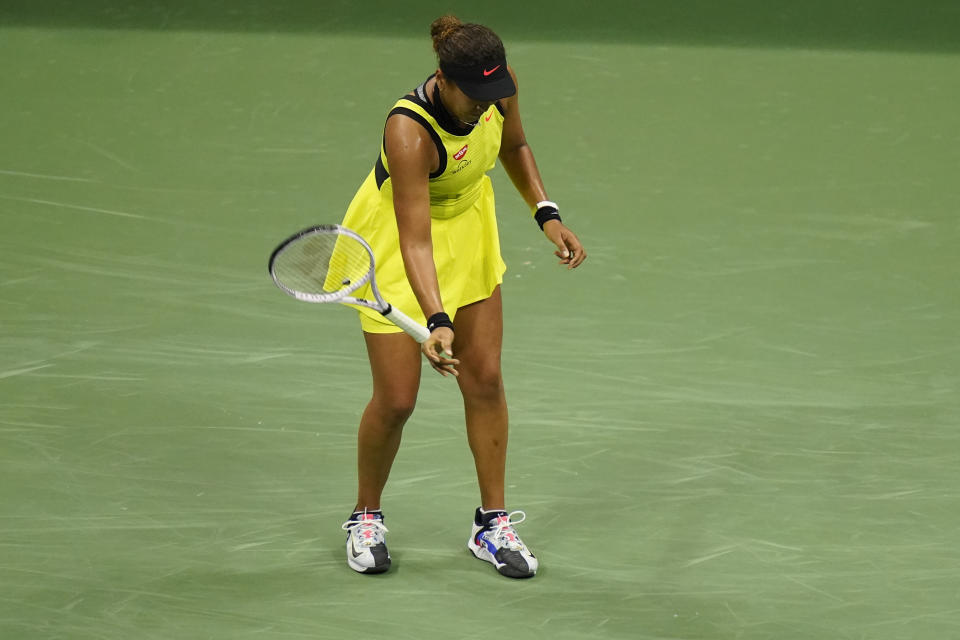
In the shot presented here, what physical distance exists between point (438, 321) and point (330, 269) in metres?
0.47

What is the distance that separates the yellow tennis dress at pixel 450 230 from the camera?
367 centimetres

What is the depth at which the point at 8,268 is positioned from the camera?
616 centimetres

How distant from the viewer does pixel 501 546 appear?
13.0 feet

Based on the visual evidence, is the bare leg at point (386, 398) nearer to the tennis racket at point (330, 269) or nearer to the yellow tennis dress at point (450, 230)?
the yellow tennis dress at point (450, 230)

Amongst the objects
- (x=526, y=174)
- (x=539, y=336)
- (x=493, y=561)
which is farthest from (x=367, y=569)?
(x=539, y=336)

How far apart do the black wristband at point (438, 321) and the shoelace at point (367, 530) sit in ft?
2.77

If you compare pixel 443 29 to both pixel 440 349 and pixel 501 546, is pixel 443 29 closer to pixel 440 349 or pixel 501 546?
pixel 440 349

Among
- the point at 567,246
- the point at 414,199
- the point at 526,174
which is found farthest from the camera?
the point at 526,174

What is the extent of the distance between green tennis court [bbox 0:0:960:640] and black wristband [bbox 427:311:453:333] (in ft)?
2.86

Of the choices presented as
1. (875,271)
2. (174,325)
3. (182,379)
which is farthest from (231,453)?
(875,271)

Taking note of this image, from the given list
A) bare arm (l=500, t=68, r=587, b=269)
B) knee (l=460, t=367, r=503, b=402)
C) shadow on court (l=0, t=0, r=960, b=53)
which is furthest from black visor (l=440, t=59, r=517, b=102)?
shadow on court (l=0, t=0, r=960, b=53)

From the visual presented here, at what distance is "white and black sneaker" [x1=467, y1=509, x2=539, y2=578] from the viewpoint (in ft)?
12.9

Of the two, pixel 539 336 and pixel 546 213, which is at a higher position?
pixel 546 213

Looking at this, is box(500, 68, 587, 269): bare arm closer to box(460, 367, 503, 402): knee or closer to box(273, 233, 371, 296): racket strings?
box(460, 367, 503, 402): knee
